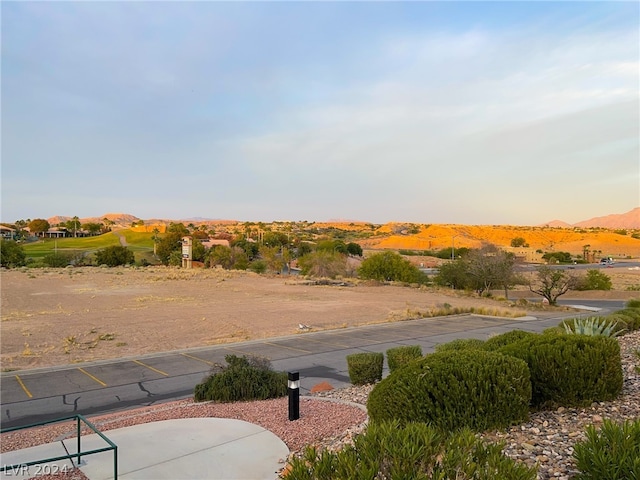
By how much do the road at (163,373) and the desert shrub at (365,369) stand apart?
5.48 feet

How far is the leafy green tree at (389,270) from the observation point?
59.0 metres

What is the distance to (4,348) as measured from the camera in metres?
20.6

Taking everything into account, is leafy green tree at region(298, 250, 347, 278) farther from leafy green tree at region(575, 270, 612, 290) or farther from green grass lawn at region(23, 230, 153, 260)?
green grass lawn at region(23, 230, 153, 260)

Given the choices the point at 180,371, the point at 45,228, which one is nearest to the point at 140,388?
the point at 180,371

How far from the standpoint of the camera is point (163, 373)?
15586mm

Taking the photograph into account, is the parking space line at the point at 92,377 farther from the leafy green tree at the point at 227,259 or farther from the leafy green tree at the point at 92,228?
the leafy green tree at the point at 92,228

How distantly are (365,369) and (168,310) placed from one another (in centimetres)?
2453

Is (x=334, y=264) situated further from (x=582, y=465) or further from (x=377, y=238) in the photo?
(x=377, y=238)

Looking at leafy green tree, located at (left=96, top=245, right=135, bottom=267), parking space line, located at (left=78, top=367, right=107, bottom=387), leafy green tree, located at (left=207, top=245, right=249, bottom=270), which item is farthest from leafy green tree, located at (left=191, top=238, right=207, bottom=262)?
parking space line, located at (left=78, top=367, right=107, bottom=387)

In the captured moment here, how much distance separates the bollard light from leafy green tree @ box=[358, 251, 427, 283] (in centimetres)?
5143

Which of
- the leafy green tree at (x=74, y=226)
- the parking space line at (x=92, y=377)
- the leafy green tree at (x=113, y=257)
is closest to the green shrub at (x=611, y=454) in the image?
the parking space line at (x=92, y=377)

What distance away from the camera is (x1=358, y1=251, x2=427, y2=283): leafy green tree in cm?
5900

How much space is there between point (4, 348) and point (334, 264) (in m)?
48.0

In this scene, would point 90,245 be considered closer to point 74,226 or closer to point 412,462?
point 74,226
